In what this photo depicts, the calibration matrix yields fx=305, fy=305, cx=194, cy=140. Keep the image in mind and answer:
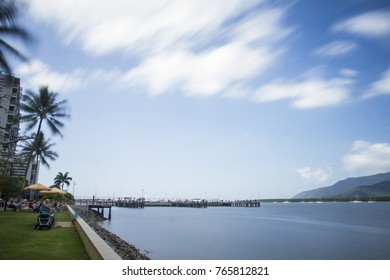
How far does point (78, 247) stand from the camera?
32.1 feet

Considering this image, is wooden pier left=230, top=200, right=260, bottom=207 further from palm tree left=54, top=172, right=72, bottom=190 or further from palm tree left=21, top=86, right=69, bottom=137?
palm tree left=21, top=86, right=69, bottom=137

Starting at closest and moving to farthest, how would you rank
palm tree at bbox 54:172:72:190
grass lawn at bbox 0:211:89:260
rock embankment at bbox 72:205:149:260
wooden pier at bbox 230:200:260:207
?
grass lawn at bbox 0:211:89:260, rock embankment at bbox 72:205:149:260, palm tree at bbox 54:172:72:190, wooden pier at bbox 230:200:260:207

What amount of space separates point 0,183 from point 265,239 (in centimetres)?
2521

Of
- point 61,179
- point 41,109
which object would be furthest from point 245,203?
point 41,109

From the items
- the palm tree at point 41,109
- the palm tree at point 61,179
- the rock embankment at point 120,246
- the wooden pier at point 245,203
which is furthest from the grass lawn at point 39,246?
the wooden pier at point 245,203

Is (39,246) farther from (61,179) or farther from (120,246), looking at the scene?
(61,179)

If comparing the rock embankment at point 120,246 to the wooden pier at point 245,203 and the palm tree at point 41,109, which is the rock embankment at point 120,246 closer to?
the palm tree at point 41,109

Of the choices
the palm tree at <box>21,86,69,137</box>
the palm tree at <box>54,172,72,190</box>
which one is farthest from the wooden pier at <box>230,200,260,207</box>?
the palm tree at <box>21,86,69,137</box>

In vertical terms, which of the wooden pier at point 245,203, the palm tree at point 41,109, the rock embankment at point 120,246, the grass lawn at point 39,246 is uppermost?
the palm tree at point 41,109

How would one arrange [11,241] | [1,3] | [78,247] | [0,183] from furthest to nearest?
1. [0,183]
2. [1,3]
3. [11,241]
4. [78,247]

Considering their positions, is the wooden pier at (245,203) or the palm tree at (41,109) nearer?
the palm tree at (41,109)
